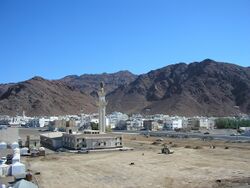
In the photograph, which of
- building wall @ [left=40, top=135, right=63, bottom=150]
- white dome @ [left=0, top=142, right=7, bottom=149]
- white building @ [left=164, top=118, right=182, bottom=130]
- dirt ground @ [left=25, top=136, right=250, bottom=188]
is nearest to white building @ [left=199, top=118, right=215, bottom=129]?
white building @ [left=164, top=118, right=182, bottom=130]

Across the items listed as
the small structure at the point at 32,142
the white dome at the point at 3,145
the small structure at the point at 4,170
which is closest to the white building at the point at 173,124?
the small structure at the point at 32,142

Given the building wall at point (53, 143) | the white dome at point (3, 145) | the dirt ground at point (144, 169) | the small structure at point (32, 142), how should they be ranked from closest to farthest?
the dirt ground at point (144, 169) < the white dome at point (3, 145) < the small structure at point (32, 142) < the building wall at point (53, 143)

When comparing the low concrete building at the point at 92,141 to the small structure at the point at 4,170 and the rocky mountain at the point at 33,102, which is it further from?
the rocky mountain at the point at 33,102

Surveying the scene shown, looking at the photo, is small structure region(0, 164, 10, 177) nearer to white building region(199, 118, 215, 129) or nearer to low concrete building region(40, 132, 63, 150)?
low concrete building region(40, 132, 63, 150)

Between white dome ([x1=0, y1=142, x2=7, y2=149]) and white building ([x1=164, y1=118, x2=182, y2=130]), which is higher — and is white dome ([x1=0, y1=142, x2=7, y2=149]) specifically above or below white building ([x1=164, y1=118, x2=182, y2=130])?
below

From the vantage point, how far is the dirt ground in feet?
106

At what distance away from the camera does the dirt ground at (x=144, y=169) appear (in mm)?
32438

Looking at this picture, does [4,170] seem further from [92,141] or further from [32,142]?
[32,142]

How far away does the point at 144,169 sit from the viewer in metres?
39.3

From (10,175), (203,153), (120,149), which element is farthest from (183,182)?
(120,149)

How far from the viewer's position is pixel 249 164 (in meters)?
42.1

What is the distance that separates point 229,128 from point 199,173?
7254cm

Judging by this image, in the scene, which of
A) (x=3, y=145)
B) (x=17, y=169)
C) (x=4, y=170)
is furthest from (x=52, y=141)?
(x=4, y=170)

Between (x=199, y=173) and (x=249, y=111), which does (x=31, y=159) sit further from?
(x=249, y=111)
